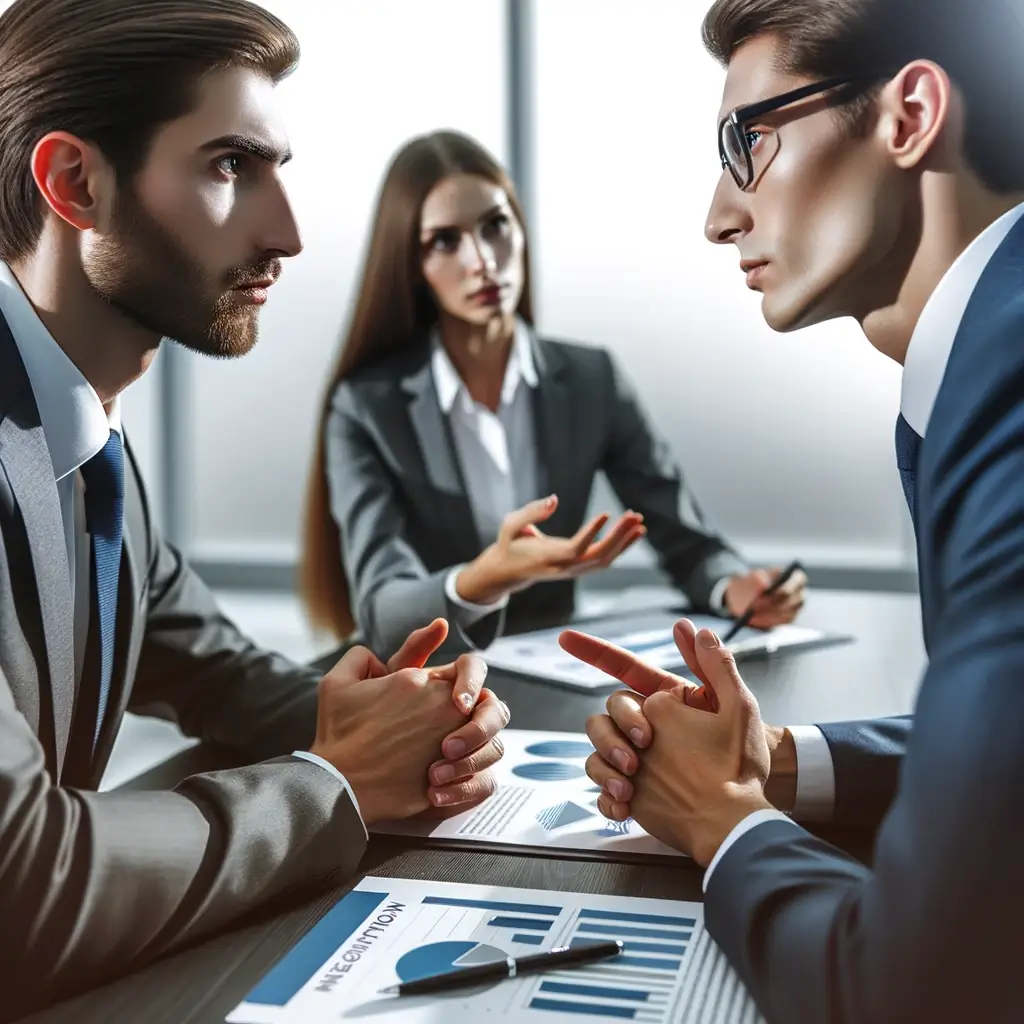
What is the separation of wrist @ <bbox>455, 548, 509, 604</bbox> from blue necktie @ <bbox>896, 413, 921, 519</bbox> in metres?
0.91

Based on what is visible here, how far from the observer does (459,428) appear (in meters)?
2.68

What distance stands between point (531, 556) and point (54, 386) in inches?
35.4

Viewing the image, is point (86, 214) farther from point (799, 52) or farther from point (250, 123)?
point (799, 52)

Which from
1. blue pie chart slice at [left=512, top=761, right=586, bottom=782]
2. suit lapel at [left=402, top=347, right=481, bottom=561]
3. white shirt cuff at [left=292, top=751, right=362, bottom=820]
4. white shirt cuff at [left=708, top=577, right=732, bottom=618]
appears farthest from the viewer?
suit lapel at [left=402, top=347, right=481, bottom=561]

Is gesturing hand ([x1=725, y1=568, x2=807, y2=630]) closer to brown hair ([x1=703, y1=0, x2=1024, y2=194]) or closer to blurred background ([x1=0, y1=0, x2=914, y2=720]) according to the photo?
brown hair ([x1=703, y1=0, x2=1024, y2=194])

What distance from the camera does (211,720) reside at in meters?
1.36

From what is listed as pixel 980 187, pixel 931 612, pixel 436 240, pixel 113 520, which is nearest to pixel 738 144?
pixel 980 187

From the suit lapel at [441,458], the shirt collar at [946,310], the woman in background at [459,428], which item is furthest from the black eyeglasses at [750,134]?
the suit lapel at [441,458]

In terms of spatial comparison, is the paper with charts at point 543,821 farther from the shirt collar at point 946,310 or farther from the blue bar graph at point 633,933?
the shirt collar at point 946,310

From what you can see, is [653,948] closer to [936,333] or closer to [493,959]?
[493,959]

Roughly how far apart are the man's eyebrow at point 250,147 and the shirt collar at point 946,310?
777mm

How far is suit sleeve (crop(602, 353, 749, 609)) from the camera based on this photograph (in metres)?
2.35

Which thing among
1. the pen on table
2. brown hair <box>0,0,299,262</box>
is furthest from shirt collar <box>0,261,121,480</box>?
the pen on table

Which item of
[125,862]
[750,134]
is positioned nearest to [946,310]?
[750,134]
